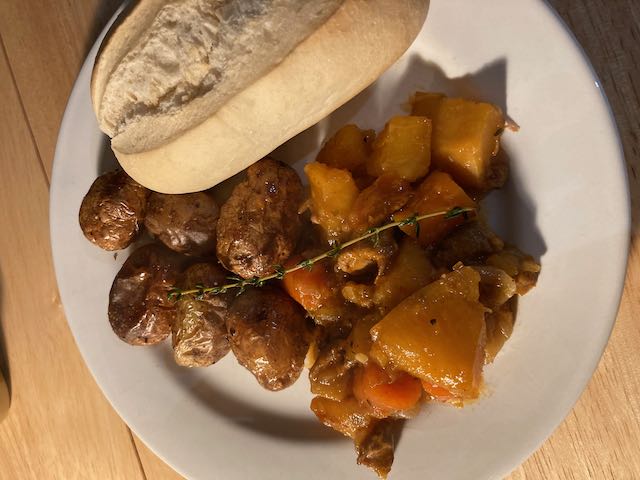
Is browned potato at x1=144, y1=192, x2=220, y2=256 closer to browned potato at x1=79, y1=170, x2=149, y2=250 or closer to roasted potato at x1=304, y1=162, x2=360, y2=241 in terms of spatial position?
browned potato at x1=79, y1=170, x2=149, y2=250

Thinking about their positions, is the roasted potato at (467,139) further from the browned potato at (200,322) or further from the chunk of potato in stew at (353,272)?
the browned potato at (200,322)

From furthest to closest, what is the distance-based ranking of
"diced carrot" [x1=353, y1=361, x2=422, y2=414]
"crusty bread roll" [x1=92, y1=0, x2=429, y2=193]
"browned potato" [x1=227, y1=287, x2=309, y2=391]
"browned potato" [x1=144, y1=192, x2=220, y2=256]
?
"browned potato" [x1=144, y1=192, x2=220, y2=256] < "browned potato" [x1=227, y1=287, x2=309, y2=391] < "diced carrot" [x1=353, y1=361, x2=422, y2=414] < "crusty bread roll" [x1=92, y1=0, x2=429, y2=193]

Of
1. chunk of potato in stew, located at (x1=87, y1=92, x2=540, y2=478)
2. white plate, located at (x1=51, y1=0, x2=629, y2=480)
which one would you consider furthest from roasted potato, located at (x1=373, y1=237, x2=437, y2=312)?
white plate, located at (x1=51, y1=0, x2=629, y2=480)

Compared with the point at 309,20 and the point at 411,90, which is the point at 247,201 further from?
the point at 411,90

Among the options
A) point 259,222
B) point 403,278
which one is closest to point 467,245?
point 403,278

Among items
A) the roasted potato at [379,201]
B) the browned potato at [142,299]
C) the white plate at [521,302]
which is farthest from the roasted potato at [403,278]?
the browned potato at [142,299]

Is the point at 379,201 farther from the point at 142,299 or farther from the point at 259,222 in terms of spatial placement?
the point at 142,299
